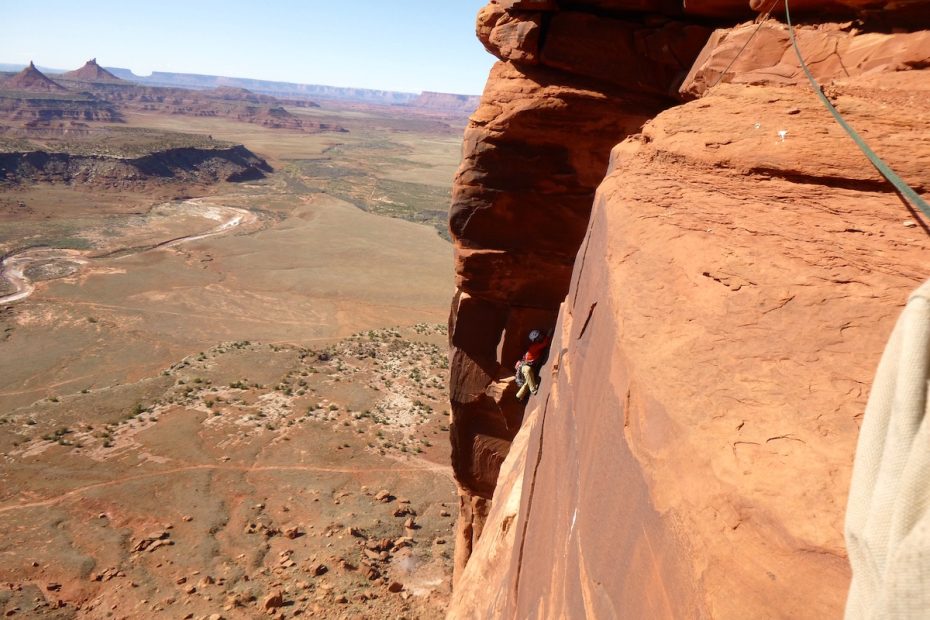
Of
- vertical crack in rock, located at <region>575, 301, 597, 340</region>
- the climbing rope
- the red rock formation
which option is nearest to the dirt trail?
the red rock formation

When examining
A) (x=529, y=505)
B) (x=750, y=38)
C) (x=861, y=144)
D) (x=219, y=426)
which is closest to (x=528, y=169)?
(x=750, y=38)

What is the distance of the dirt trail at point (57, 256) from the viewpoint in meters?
43.4

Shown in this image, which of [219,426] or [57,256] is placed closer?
[219,426]

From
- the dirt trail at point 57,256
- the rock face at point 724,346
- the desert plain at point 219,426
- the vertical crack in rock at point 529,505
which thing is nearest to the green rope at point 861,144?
the rock face at point 724,346

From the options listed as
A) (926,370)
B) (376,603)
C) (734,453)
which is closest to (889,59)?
(734,453)

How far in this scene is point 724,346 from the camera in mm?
3547

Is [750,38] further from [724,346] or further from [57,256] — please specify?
[57,256]

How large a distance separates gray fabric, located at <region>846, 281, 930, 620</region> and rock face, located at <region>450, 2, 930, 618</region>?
0.80 m

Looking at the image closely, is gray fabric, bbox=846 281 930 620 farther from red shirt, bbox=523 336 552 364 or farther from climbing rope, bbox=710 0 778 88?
red shirt, bbox=523 336 552 364

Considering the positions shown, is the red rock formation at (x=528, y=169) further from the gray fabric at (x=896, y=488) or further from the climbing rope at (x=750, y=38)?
the gray fabric at (x=896, y=488)

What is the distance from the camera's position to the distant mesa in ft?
515

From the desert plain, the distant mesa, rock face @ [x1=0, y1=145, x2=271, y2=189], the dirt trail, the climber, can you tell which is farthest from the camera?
the distant mesa

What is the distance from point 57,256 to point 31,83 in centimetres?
15031

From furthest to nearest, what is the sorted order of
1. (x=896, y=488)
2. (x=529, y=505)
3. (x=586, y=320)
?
(x=529, y=505) < (x=586, y=320) < (x=896, y=488)
